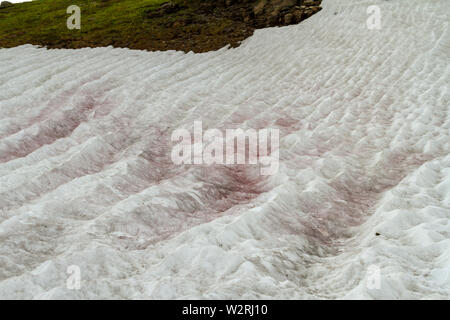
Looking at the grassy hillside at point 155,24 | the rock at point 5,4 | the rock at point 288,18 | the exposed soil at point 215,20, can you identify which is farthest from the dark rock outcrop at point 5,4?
the rock at point 288,18

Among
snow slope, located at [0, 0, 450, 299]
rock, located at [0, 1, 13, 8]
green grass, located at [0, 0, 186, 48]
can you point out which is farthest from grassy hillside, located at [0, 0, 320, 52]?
rock, located at [0, 1, 13, 8]

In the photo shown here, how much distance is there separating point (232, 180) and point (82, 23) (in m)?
27.6

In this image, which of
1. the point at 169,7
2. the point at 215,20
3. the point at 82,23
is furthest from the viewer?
the point at 169,7

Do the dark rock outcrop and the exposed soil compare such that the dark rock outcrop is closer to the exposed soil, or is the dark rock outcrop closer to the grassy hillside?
the grassy hillside

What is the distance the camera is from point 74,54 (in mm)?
25875

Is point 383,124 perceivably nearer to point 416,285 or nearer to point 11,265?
point 416,285

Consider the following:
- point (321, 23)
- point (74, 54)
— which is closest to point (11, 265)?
point (74, 54)

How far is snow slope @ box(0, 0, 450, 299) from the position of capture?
26.3ft

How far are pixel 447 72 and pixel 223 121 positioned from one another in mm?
11038

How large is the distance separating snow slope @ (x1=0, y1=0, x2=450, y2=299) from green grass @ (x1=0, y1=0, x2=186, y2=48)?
4894mm

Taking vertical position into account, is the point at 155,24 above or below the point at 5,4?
below

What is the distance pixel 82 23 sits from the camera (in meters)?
34.8

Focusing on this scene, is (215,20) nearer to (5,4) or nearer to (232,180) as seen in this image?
(232,180)

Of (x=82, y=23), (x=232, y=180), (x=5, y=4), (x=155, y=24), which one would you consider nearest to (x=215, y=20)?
(x=155, y=24)
